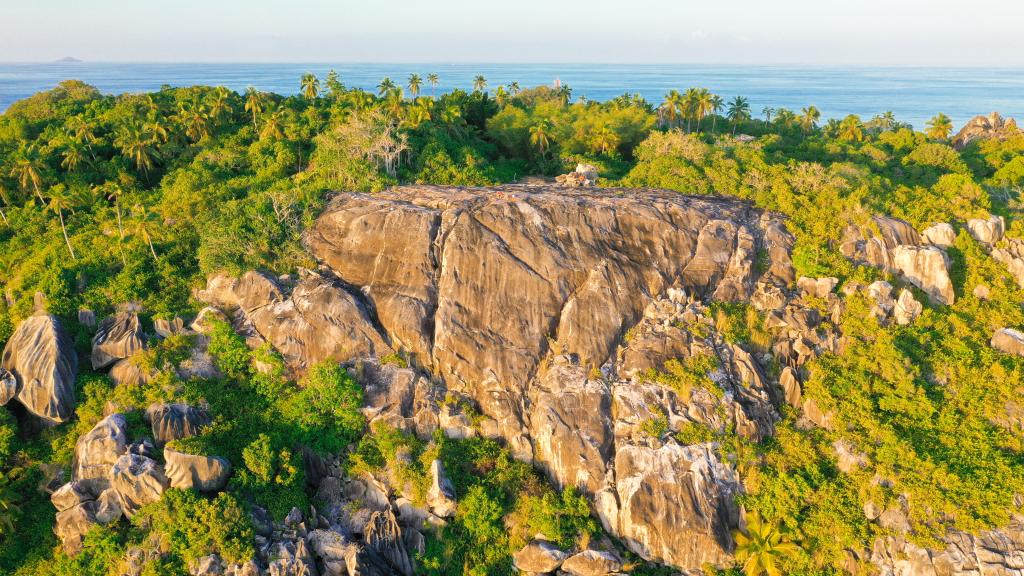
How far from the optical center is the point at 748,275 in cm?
3431

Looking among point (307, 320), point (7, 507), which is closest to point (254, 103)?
point (307, 320)

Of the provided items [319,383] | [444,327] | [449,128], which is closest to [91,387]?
[319,383]

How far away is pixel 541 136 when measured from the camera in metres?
54.4

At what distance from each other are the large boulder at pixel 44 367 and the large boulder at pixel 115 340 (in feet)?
3.87

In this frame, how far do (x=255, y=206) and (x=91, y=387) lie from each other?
14.1 m

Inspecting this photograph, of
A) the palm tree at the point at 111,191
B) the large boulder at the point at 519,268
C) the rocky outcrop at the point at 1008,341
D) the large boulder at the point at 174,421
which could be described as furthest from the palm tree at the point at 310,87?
the rocky outcrop at the point at 1008,341

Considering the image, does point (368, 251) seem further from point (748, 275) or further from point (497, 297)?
point (748, 275)

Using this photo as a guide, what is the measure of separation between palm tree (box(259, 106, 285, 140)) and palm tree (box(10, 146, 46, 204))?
17.1 metres

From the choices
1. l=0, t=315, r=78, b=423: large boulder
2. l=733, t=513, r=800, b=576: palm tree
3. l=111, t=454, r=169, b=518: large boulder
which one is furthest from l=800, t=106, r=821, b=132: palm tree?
l=0, t=315, r=78, b=423: large boulder

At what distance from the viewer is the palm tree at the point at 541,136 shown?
2146 inches

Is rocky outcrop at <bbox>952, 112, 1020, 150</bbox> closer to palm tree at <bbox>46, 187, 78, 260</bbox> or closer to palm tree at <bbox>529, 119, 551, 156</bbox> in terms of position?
palm tree at <bbox>529, 119, 551, 156</bbox>

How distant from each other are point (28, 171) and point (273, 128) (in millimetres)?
18767

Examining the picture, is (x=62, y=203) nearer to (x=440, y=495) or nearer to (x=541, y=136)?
(x=440, y=495)

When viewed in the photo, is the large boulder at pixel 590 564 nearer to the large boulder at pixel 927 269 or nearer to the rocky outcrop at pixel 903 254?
the rocky outcrop at pixel 903 254
